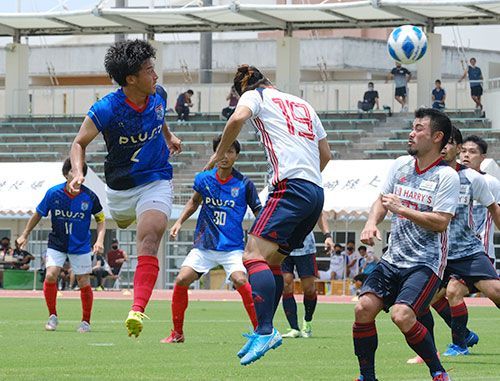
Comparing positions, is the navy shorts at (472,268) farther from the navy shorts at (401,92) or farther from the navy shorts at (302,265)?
the navy shorts at (401,92)

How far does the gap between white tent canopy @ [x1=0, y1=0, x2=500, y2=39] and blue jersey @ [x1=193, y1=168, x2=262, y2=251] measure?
2622 centimetres

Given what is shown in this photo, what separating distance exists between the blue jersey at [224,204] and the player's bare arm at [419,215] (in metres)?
5.59

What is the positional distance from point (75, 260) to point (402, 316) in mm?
8161

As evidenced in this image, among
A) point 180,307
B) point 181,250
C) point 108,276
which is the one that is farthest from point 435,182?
point 181,250

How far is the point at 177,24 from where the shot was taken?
46750 mm

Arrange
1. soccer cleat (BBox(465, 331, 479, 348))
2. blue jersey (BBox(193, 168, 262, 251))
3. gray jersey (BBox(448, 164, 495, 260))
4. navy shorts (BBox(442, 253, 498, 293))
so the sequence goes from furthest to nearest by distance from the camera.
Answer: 1. blue jersey (BBox(193, 168, 262, 251))
2. soccer cleat (BBox(465, 331, 479, 348))
3. navy shorts (BBox(442, 253, 498, 293))
4. gray jersey (BBox(448, 164, 495, 260))

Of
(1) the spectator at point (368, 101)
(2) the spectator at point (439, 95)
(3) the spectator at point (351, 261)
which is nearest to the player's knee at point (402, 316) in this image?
(3) the spectator at point (351, 261)

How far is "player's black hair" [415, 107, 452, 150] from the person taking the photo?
31.0 feet

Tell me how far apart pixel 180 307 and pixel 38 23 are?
35200 millimetres

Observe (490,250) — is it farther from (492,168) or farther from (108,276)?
(108,276)

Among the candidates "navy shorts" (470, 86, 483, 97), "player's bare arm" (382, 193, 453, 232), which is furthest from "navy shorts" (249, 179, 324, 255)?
"navy shorts" (470, 86, 483, 97)

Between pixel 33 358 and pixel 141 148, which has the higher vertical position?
pixel 141 148

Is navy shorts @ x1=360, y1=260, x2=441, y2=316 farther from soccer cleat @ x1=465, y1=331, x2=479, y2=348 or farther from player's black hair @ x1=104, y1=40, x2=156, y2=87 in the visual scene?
soccer cleat @ x1=465, y1=331, x2=479, y2=348

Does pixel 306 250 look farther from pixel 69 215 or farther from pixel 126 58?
pixel 126 58
